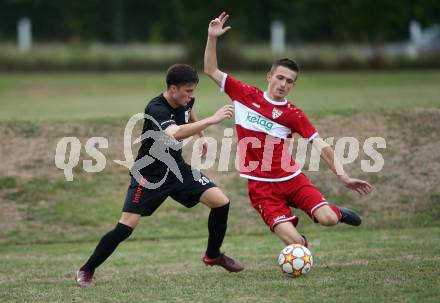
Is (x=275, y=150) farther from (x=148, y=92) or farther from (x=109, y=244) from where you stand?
(x=148, y=92)

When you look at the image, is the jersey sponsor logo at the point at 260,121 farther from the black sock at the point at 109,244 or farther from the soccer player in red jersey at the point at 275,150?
the black sock at the point at 109,244

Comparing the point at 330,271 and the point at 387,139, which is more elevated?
the point at 387,139

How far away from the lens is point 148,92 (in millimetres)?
26562

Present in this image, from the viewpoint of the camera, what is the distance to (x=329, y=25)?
46.9 meters

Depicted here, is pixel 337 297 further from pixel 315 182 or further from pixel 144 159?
pixel 315 182

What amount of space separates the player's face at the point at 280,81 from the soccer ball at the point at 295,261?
1.55 meters

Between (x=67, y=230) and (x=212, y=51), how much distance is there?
4.96m

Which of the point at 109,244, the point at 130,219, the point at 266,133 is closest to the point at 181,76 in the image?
the point at 266,133

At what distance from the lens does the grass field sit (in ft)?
24.8

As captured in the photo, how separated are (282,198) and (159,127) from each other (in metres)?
1.45

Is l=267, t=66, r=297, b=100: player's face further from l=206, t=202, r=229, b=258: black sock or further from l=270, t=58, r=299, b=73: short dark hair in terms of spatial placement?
l=206, t=202, r=229, b=258: black sock

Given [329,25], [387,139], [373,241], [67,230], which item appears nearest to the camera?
[373,241]

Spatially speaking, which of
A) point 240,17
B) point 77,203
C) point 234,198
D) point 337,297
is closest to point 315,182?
point 234,198

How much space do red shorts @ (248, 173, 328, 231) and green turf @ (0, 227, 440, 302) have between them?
1.93ft
